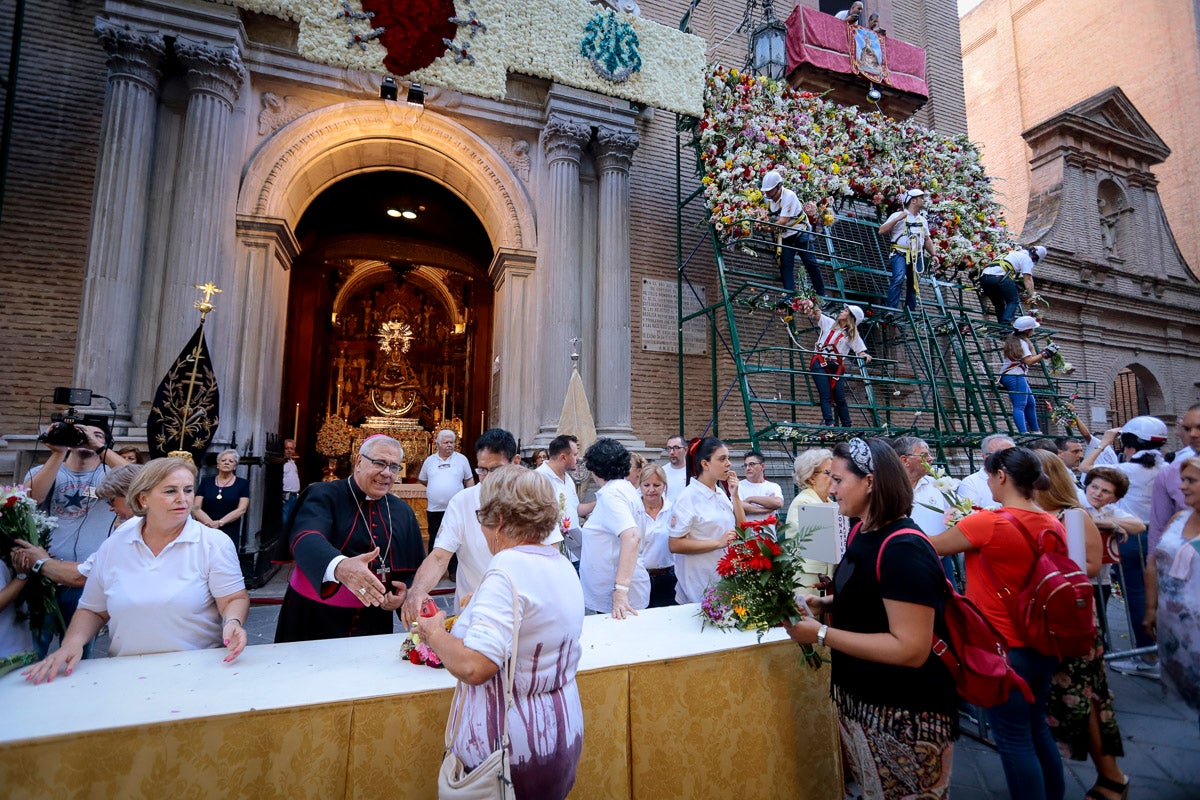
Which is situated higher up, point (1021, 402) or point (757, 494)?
point (1021, 402)

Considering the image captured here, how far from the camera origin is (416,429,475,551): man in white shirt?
7.10 metres

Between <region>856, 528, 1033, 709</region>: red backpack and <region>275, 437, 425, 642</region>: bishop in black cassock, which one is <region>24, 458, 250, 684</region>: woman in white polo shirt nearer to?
<region>275, 437, 425, 642</region>: bishop in black cassock

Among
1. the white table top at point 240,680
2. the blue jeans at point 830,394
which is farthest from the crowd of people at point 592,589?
the blue jeans at point 830,394

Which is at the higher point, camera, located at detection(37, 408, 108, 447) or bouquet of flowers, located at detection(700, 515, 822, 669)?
camera, located at detection(37, 408, 108, 447)

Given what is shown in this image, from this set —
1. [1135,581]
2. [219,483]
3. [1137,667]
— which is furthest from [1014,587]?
[219,483]

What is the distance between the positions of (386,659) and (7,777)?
3.67 ft

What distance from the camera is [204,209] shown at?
7082 millimetres

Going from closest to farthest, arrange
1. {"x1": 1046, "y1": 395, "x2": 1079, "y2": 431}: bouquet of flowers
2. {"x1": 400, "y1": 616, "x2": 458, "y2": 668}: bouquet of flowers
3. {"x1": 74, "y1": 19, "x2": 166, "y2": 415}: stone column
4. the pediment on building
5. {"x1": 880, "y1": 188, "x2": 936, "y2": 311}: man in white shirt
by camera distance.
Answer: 1. {"x1": 400, "y1": 616, "x2": 458, "y2": 668}: bouquet of flowers
2. {"x1": 74, "y1": 19, "x2": 166, "y2": 415}: stone column
3. {"x1": 880, "y1": 188, "x2": 936, "y2": 311}: man in white shirt
4. {"x1": 1046, "y1": 395, "x2": 1079, "y2": 431}: bouquet of flowers
5. the pediment on building

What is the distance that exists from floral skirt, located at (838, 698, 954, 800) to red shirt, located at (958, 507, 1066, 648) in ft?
2.48

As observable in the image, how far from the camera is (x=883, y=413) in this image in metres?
11.2

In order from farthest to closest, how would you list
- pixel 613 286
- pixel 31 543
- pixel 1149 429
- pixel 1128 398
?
pixel 1128 398 < pixel 613 286 < pixel 1149 429 < pixel 31 543

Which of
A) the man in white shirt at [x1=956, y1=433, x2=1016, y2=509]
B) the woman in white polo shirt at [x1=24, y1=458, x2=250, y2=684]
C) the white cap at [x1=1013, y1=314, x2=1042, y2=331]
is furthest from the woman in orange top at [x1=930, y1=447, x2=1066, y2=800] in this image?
the white cap at [x1=1013, y1=314, x2=1042, y2=331]

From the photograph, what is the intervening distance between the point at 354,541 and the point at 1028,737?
3.10 meters

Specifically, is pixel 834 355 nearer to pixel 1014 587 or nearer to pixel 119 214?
pixel 1014 587
